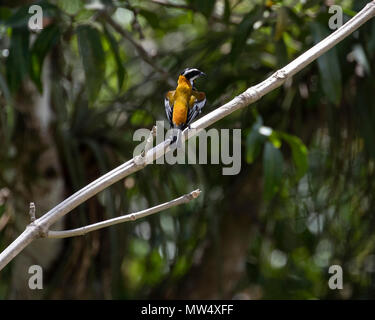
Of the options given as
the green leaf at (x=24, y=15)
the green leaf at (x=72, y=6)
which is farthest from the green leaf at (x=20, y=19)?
the green leaf at (x=72, y=6)

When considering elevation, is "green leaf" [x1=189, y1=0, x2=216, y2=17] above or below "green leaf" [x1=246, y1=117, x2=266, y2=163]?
above

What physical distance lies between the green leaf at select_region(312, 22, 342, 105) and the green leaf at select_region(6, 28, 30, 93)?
972 mm

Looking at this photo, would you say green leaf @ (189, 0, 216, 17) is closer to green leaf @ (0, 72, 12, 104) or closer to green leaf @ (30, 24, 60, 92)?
green leaf @ (30, 24, 60, 92)

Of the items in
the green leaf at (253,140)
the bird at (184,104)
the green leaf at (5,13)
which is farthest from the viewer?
the green leaf at (5,13)

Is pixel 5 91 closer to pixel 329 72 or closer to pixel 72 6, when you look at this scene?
pixel 72 6

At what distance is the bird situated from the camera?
1.39m

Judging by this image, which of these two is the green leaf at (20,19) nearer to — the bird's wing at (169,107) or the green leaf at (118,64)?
the green leaf at (118,64)

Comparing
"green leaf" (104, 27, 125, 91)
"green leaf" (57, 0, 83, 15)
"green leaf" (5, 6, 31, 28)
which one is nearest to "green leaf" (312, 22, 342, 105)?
"green leaf" (104, 27, 125, 91)

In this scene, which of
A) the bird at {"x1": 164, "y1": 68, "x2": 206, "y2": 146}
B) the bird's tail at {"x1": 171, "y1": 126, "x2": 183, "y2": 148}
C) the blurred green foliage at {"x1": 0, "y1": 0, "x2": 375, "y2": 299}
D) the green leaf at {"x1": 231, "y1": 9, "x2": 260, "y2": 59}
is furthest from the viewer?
the blurred green foliage at {"x1": 0, "y1": 0, "x2": 375, "y2": 299}

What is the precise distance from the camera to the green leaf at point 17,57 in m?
2.08

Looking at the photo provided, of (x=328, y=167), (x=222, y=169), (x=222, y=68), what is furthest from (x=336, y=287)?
(x=222, y=68)

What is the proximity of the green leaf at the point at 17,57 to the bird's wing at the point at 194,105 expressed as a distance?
0.81 meters
